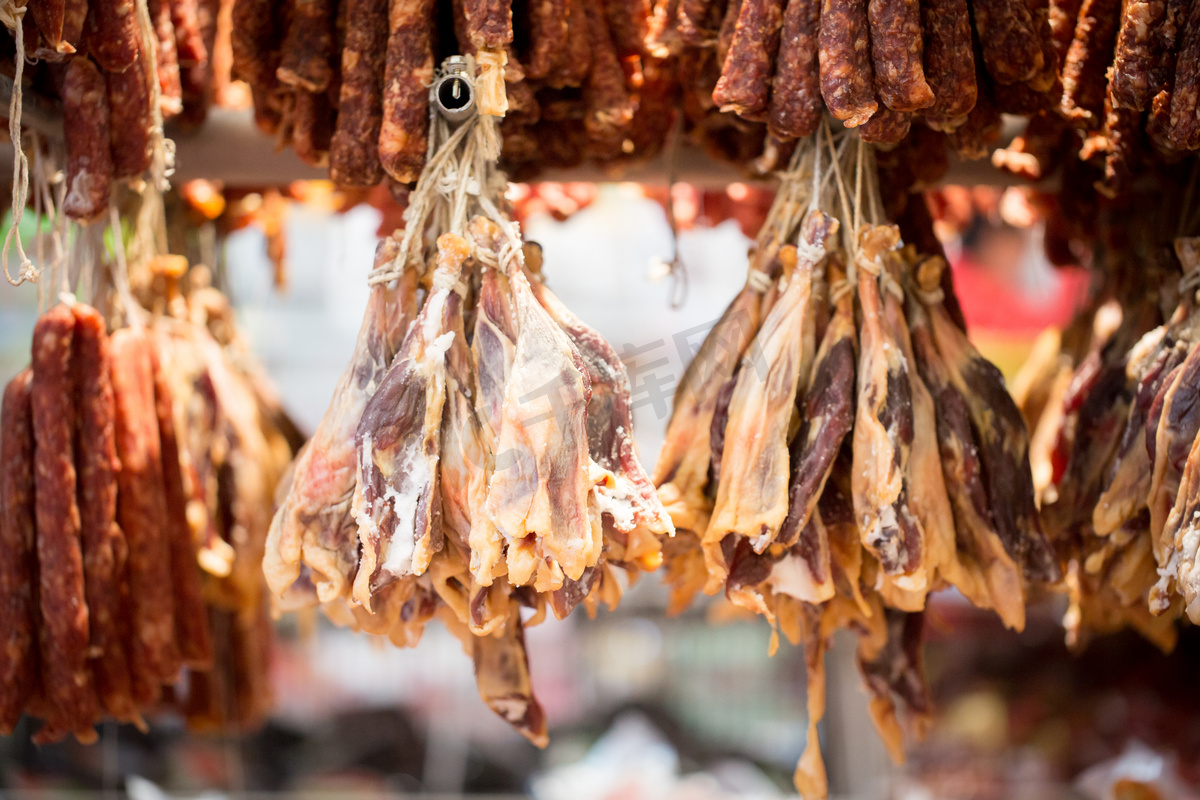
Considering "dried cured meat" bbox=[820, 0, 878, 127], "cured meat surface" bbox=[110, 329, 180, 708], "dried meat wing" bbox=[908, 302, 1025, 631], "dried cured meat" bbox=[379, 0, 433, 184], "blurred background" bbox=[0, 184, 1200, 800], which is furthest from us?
"blurred background" bbox=[0, 184, 1200, 800]

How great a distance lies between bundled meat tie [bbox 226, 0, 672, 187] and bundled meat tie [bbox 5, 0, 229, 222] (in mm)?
171

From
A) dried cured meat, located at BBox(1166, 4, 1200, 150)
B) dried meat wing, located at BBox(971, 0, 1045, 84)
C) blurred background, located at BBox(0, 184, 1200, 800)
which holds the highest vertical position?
dried meat wing, located at BBox(971, 0, 1045, 84)

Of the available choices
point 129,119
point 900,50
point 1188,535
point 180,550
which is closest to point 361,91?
point 129,119

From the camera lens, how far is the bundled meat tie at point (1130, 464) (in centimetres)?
143

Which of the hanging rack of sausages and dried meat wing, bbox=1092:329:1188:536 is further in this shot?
dried meat wing, bbox=1092:329:1188:536

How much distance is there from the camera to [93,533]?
170cm

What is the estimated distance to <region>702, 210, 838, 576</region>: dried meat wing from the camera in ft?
4.95

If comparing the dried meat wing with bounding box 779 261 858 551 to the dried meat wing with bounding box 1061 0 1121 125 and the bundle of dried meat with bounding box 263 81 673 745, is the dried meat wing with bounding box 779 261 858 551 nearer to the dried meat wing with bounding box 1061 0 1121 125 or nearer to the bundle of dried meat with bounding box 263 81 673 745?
the bundle of dried meat with bounding box 263 81 673 745

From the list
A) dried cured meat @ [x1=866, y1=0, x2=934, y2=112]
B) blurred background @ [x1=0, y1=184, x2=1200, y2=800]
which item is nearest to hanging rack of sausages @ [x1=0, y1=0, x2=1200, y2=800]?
dried cured meat @ [x1=866, y1=0, x2=934, y2=112]

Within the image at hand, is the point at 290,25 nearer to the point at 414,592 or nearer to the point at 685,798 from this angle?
the point at 414,592

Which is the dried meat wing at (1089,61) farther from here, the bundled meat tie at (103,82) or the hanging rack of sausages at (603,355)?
the bundled meat tie at (103,82)

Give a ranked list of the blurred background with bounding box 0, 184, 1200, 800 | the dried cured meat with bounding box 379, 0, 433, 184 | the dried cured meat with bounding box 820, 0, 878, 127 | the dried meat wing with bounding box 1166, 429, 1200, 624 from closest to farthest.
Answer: the dried meat wing with bounding box 1166, 429, 1200, 624 < the dried cured meat with bounding box 820, 0, 878, 127 < the dried cured meat with bounding box 379, 0, 433, 184 < the blurred background with bounding box 0, 184, 1200, 800

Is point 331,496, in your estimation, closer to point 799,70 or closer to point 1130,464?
point 799,70

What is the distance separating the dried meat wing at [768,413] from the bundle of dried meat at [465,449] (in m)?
0.15
